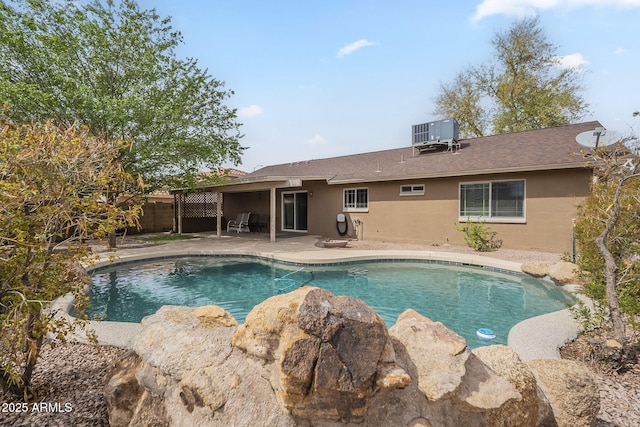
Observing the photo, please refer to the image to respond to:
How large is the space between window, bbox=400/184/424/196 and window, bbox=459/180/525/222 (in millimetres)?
1443

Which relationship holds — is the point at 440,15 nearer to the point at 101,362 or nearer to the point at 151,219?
the point at 101,362

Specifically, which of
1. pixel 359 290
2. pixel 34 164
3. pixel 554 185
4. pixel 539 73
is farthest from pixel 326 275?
pixel 539 73

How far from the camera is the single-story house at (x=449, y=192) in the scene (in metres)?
9.23

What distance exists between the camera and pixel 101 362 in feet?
9.95

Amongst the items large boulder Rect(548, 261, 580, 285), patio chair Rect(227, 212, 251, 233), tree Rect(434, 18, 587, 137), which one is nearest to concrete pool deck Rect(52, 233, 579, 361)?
large boulder Rect(548, 261, 580, 285)

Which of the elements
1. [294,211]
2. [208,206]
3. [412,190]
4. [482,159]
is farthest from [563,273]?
[208,206]

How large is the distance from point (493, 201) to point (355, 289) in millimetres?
6324

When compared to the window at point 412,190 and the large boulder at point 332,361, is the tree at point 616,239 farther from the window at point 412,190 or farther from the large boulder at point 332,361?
the window at point 412,190

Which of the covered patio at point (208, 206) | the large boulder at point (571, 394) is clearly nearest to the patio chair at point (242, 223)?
the covered patio at point (208, 206)

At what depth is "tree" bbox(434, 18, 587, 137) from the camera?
19.5 metres

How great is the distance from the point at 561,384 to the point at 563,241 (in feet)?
28.4

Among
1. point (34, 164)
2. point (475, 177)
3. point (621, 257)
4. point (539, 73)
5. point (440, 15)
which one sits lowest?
point (621, 257)

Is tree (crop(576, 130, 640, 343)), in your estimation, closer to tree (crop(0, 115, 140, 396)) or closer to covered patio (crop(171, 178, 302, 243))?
tree (crop(0, 115, 140, 396))

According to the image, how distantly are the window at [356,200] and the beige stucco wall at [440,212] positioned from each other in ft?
0.59
